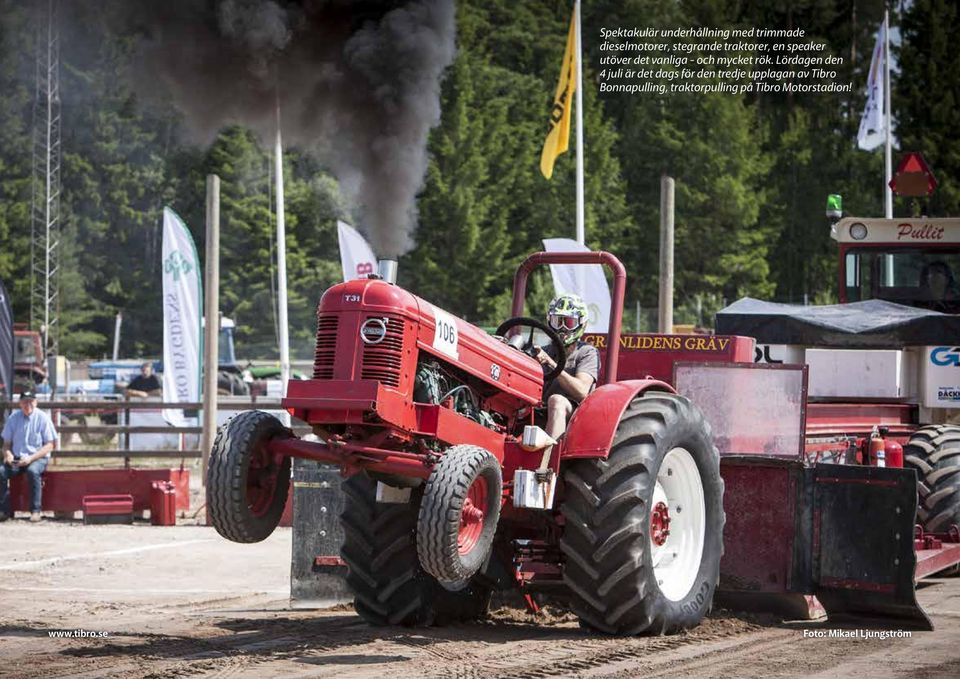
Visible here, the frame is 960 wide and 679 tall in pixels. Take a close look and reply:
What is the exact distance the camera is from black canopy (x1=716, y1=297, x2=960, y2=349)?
13.2 m

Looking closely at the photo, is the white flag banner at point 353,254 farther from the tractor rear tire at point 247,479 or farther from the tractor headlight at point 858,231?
the tractor rear tire at point 247,479

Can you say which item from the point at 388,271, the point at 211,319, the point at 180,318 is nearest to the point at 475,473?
the point at 388,271

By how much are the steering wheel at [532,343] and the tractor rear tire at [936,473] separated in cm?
415

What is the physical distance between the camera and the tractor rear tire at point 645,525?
8227mm

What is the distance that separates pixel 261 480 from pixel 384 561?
44.9 inches

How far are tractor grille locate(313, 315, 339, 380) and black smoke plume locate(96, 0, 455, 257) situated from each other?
7.59m

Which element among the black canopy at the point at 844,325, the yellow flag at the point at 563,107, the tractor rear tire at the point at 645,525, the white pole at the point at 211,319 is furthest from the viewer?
the yellow flag at the point at 563,107

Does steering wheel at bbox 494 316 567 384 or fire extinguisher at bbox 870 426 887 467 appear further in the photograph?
fire extinguisher at bbox 870 426 887 467

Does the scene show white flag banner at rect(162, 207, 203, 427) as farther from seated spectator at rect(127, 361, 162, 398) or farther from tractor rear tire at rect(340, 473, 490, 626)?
tractor rear tire at rect(340, 473, 490, 626)

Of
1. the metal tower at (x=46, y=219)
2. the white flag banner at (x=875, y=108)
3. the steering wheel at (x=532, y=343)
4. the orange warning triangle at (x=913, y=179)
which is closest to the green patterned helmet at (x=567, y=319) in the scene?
the steering wheel at (x=532, y=343)

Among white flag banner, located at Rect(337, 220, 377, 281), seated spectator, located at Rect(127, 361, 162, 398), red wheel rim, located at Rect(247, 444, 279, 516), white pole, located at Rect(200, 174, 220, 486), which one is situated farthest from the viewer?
seated spectator, located at Rect(127, 361, 162, 398)

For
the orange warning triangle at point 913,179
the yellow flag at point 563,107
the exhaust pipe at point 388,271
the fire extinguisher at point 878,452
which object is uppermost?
the yellow flag at point 563,107

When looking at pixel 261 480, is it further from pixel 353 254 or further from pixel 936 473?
pixel 353 254

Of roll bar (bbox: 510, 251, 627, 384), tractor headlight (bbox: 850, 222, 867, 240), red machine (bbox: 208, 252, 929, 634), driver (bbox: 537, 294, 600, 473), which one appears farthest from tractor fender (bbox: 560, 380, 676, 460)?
tractor headlight (bbox: 850, 222, 867, 240)
